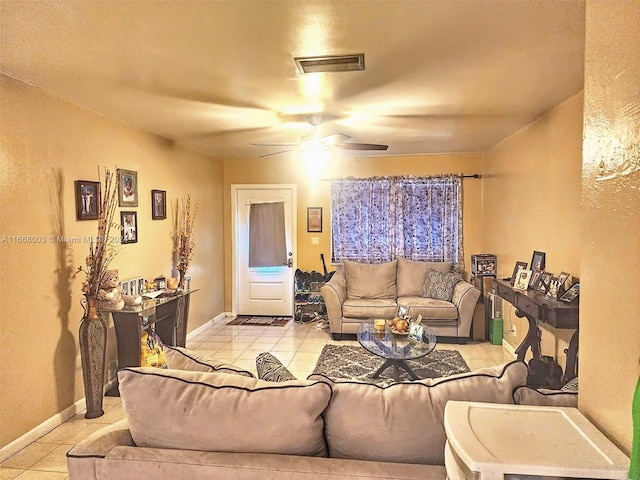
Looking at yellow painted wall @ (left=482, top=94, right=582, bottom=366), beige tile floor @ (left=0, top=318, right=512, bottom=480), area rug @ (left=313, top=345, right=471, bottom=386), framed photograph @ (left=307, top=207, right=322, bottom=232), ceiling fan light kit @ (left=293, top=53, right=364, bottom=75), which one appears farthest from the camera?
framed photograph @ (left=307, top=207, right=322, bottom=232)

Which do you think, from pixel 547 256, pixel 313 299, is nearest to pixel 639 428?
pixel 547 256

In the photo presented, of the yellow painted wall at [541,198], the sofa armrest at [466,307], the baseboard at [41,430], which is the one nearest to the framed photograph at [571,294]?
the yellow painted wall at [541,198]

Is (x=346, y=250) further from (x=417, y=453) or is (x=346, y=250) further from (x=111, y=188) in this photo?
(x=417, y=453)

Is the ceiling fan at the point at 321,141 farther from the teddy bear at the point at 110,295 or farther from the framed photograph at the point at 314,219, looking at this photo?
the framed photograph at the point at 314,219

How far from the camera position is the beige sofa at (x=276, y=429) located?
1.22 m

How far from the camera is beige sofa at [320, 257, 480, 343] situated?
4.88 metres

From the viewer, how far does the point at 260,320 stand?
6121mm

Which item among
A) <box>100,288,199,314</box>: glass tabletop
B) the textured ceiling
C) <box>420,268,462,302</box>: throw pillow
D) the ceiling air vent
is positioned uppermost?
the textured ceiling

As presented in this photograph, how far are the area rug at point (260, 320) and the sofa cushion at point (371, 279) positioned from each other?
1.17 metres

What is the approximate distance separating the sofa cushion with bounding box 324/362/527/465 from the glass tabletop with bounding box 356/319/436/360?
2.14m

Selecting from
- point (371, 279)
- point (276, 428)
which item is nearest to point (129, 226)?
point (371, 279)

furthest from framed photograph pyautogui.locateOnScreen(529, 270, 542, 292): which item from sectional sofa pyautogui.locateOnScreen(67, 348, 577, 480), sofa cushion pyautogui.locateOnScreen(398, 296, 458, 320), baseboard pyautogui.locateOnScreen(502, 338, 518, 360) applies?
sectional sofa pyautogui.locateOnScreen(67, 348, 577, 480)

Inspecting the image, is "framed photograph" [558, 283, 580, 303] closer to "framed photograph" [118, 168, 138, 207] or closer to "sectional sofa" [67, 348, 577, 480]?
"sectional sofa" [67, 348, 577, 480]

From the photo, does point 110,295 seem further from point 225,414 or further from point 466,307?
point 466,307
